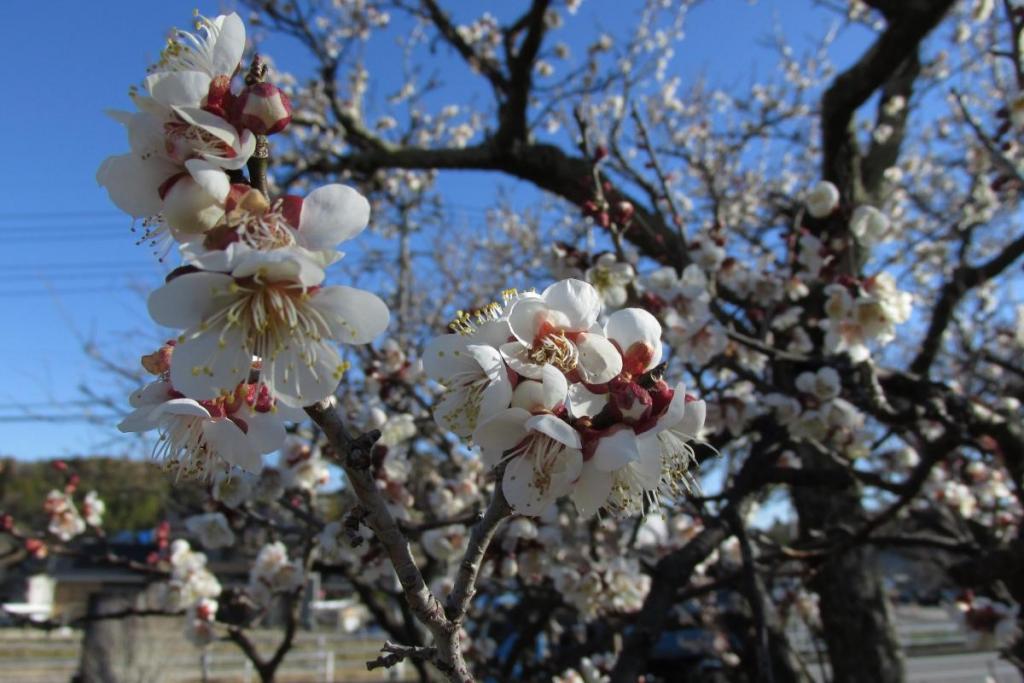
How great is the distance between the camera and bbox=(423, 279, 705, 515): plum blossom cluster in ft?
2.89

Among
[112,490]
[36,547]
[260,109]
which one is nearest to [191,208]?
[260,109]

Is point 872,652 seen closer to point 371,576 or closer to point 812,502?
point 812,502

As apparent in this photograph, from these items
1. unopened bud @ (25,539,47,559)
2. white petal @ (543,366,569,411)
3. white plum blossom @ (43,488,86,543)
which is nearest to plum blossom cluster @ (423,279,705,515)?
white petal @ (543,366,569,411)

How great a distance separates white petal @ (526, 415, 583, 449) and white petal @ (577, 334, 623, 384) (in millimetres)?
92

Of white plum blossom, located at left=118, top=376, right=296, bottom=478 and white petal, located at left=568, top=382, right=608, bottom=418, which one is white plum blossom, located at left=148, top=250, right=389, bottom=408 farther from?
white petal, located at left=568, top=382, right=608, bottom=418

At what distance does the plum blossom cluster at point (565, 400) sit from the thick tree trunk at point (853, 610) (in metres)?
3.24

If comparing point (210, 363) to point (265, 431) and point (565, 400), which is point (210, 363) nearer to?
point (265, 431)

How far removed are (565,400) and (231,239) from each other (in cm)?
45

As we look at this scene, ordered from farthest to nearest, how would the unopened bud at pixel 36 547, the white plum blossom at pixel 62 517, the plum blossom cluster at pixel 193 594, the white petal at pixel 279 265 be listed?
the white plum blossom at pixel 62 517 < the unopened bud at pixel 36 547 < the plum blossom cluster at pixel 193 594 < the white petal at pixel 279 265

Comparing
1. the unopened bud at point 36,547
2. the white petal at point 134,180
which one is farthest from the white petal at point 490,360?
the unopened bud at point 36,547

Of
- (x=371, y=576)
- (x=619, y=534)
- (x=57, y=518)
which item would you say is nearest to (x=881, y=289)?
(x=619, y=534)

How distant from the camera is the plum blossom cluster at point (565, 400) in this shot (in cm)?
88

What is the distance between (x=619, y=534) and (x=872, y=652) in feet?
5.11

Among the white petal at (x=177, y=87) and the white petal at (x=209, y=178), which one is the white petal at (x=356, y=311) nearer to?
the white petal at (x=209, y=178)
